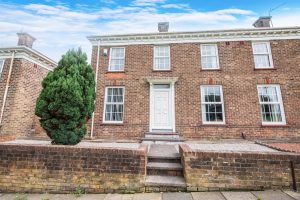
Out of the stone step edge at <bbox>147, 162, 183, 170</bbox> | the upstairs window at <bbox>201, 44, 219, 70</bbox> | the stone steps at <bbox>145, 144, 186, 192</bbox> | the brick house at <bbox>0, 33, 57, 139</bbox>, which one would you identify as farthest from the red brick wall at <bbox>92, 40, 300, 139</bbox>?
the stone step edge at <bbox>147, 162, 183, 170</bbox>

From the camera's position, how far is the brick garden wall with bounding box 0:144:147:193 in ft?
12.5

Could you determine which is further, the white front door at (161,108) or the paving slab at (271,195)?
the white front door at (161,108)

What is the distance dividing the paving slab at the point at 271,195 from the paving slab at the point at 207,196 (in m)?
0.75

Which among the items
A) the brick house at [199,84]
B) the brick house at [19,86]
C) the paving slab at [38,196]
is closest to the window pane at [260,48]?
the brick house at [199,84]

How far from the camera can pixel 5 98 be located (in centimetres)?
989

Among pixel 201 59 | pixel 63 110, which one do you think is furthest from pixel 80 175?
pixel 201 59

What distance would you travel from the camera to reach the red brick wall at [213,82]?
9156mm

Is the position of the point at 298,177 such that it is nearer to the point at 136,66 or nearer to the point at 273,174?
the point at 273,174

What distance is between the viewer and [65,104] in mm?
5656

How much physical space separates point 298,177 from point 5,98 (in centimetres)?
1358

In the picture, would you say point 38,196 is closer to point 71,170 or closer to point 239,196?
point 71,170

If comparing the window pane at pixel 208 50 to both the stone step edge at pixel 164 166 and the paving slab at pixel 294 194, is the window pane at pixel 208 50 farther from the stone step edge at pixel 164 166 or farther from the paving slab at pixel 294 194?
the paving slab at pixel 294 194

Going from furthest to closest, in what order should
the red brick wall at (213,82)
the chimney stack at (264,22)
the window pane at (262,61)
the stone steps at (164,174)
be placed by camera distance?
the chimney stack at (264,22) → the window pane at (262,61) → the red brick wall at (213,82) → the stone steps at (164,174)

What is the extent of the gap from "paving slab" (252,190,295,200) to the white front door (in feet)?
19.9
